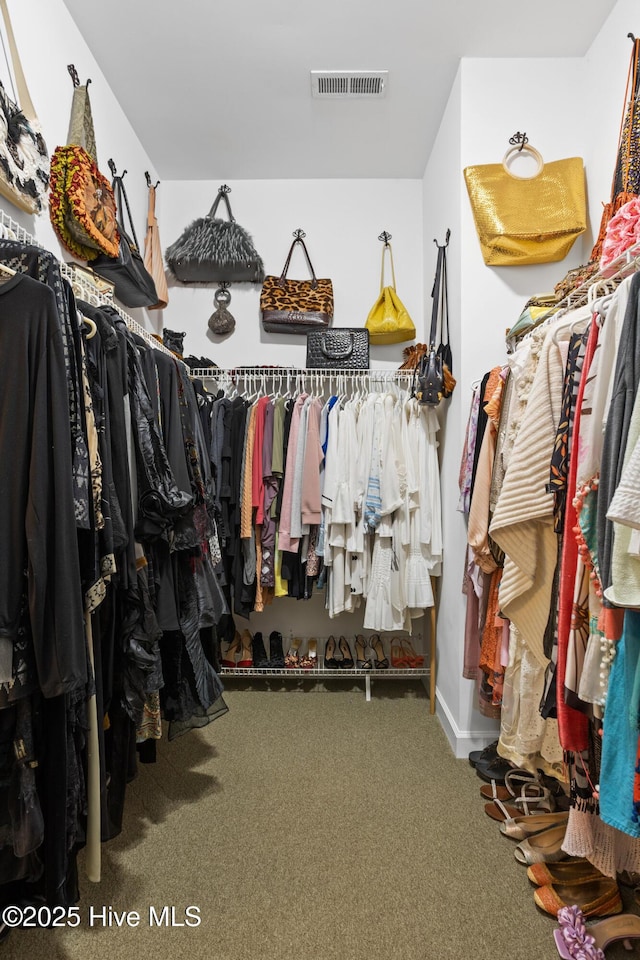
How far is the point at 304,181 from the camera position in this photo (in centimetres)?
299

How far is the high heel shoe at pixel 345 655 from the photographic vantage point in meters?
2.74

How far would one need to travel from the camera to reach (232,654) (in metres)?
2.82

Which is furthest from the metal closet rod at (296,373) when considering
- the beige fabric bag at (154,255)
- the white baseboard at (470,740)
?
the white baseboard at (470,740)

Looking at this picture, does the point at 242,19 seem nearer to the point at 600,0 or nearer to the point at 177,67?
the point at 177,67

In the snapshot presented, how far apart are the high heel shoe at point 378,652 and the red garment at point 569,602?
5.61 feet

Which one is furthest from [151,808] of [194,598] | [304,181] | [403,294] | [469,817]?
[304,181]

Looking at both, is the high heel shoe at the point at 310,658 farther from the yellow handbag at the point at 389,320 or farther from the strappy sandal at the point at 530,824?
the yellow handbag at the point at 389,320

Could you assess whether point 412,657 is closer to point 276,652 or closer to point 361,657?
point 361,657

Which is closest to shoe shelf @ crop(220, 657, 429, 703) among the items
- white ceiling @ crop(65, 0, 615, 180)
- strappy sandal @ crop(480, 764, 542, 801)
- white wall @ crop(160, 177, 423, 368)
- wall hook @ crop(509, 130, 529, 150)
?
strappy sandal @ crop(480, 764, 542, 801)

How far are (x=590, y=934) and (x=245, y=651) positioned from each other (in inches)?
79.2

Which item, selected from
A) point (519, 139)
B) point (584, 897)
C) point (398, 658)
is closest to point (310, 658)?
point (398, 658)

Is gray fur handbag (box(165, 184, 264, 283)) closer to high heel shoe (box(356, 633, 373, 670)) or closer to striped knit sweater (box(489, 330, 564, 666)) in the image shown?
striped knit sweater (box(489, 330, 564, 666))

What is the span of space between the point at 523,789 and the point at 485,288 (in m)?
2.02

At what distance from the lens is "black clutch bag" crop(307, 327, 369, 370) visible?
2709 millimetres
